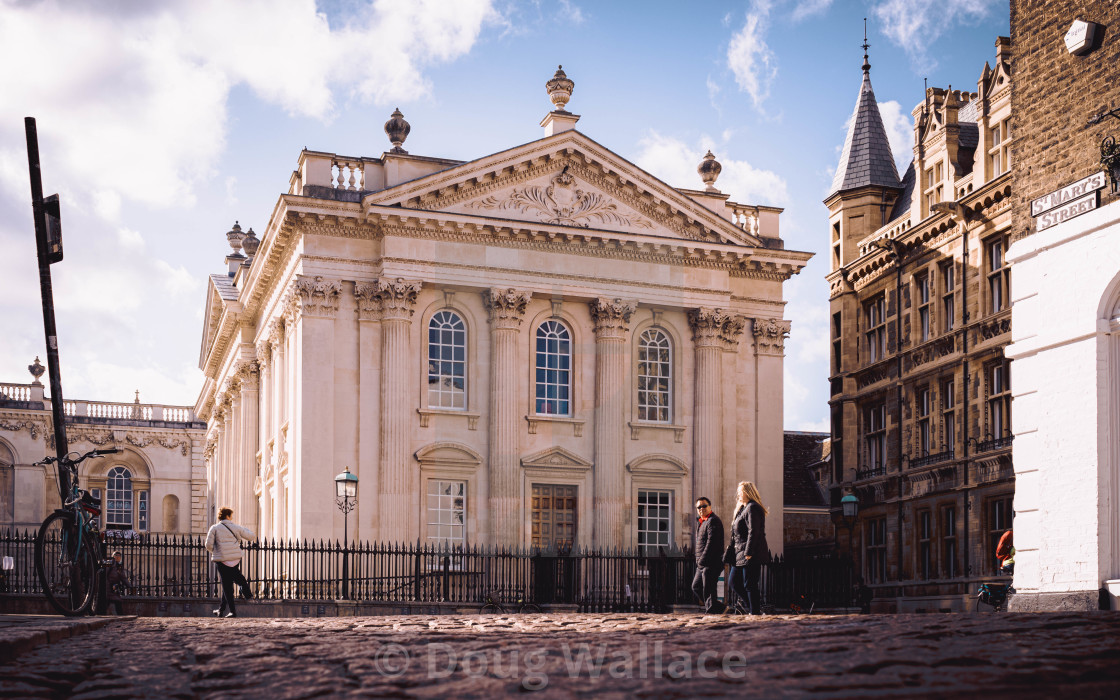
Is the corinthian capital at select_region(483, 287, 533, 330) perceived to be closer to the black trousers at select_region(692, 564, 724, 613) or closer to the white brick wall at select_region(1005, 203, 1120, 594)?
the black trousers at select_region(692, 564, 724, 613)

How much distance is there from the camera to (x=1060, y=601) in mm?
17203

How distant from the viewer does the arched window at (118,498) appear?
7006 cm

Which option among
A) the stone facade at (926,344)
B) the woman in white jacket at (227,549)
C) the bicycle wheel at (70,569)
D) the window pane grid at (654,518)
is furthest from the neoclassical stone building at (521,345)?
the bicycle wheel at (70,569)

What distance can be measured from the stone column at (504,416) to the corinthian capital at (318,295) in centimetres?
386

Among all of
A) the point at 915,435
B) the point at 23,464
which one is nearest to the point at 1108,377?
the point at 915,435

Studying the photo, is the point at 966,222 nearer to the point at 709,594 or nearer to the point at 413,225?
the point at 413,225

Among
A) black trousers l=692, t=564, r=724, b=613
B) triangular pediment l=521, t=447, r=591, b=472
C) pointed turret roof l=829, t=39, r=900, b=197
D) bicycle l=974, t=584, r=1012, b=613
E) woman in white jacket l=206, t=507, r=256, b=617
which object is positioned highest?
pointed turret roof l=829, t=39, r=900, b=197

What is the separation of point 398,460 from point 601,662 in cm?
2514

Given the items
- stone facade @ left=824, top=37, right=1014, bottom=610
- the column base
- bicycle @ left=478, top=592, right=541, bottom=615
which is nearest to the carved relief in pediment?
stone facade @ left=824, top=37, right=1014, bottom=610

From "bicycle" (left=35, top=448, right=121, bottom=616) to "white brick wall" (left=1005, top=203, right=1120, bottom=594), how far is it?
11572 mm

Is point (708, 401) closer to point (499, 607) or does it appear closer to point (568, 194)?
point (568, 194)

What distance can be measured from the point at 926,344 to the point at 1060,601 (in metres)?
19.4

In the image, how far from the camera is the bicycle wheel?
49.4ft

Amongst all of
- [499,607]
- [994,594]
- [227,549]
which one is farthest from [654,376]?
[227,549]
